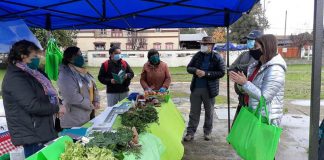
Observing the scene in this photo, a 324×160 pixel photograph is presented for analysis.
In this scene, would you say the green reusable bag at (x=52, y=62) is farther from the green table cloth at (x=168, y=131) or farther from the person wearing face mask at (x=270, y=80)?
the person wearing face mask at (x=270, y=80)

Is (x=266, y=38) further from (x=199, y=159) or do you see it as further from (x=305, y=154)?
(x=305, y=154)

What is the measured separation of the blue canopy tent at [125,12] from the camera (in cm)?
420

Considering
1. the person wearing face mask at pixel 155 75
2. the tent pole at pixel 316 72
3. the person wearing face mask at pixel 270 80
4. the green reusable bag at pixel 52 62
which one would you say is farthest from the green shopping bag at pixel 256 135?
the green reusable bag at pixel 52 62

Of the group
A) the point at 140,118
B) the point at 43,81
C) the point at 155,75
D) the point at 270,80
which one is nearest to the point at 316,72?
the point at 270,80

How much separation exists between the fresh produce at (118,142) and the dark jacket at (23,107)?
0.54 m

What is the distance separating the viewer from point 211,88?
538 cm

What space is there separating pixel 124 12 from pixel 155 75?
4.22 ft

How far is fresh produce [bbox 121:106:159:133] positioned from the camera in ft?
10.5

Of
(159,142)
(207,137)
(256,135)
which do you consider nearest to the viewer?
(256,135)

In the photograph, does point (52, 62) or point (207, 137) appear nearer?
point (52, 62)

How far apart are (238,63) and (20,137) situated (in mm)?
3250

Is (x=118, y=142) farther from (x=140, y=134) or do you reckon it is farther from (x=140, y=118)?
(x=140, y=118)

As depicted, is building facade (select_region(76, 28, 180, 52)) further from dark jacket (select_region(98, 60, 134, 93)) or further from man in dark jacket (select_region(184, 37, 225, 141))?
man in dark jacket (select_region(184, 37, 225, 141))

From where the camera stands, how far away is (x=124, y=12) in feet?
15.6
